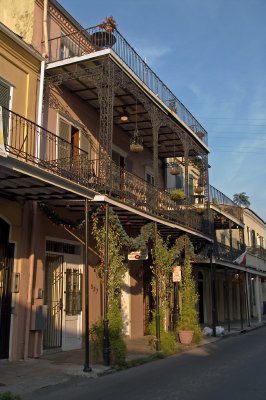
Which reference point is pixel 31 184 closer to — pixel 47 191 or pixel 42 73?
pixel 47 191

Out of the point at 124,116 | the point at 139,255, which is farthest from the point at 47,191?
the point at 124,116

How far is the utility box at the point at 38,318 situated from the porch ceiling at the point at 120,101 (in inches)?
235

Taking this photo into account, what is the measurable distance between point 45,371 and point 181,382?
2.84 m

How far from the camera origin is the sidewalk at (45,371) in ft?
27.0

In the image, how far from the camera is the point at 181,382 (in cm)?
842

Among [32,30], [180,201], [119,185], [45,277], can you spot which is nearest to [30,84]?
[32,30]

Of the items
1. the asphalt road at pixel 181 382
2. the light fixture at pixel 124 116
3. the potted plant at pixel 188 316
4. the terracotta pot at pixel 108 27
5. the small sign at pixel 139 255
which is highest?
the terracotta pot at pixel 108 27

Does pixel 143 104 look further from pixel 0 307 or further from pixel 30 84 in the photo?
pixel 0 307

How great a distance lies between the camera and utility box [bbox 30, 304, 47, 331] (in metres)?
11.0

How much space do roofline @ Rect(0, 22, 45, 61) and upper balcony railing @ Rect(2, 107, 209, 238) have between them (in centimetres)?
188

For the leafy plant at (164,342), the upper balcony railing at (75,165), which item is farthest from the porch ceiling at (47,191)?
the leafy plant at (164,342)

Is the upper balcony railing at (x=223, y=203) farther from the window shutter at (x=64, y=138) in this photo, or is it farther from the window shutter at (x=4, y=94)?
the window shutter at (x=4, y=94)

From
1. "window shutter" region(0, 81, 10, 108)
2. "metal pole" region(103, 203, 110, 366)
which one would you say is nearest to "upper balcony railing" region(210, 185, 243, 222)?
"metal pole" region(103, 203, 110, 366)

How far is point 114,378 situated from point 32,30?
9.08 m
